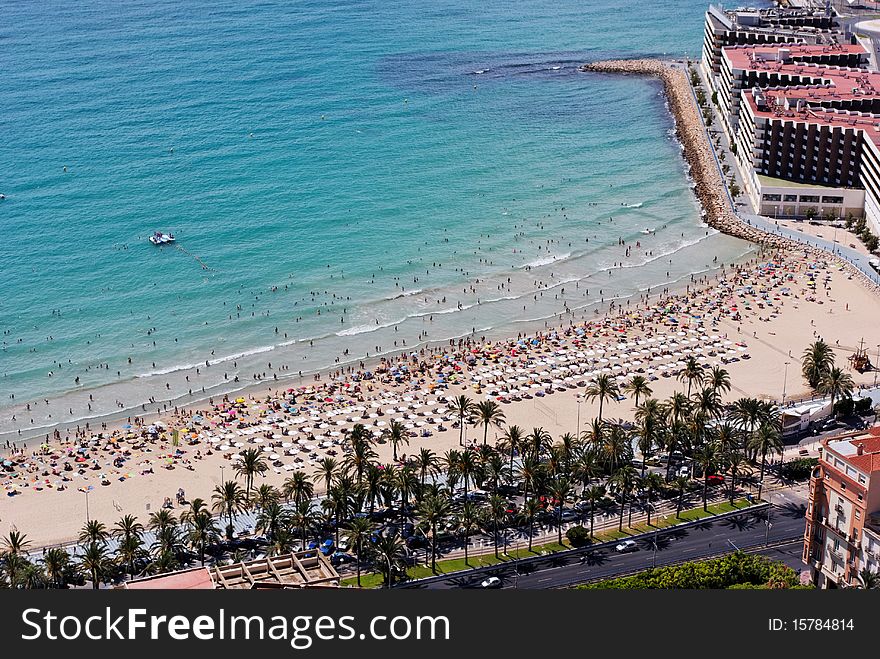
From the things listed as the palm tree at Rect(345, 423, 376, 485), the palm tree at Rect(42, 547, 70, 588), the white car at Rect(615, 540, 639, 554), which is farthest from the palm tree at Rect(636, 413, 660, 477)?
the palm tree at Rect(42, 547, 70, 588)

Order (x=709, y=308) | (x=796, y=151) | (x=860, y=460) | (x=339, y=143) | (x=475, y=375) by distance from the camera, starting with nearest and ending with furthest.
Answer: (x=860, y=460), (x=475, y=375), (x=709, y=308), (x=796, y=151), (x=339, y=143)

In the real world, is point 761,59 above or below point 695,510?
above

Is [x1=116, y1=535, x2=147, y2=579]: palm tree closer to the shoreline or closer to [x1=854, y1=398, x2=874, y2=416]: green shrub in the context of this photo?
the shoreline

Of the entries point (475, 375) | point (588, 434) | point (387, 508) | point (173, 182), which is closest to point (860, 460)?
point (588, 434)

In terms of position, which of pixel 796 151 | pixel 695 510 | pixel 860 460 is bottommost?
pixel 695 510

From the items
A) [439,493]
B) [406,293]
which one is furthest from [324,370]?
[439,493]

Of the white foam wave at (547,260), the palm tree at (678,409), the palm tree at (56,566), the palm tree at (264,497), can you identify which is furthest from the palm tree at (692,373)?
the palm tree at (56,566)

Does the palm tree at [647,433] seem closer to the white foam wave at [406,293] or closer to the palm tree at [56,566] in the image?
the palm tree at [56,566]

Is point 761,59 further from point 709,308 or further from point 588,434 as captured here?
point 588,434
